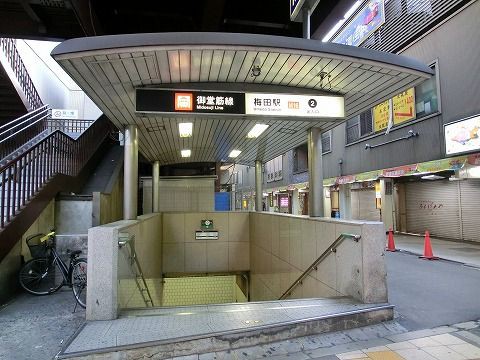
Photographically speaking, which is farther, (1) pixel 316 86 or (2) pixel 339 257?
(1) pixel 316 86

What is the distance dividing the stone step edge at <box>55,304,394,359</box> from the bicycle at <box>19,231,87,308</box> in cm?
191

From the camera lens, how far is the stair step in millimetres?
3203

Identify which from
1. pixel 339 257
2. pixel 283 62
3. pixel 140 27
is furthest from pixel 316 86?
pixel 140 27

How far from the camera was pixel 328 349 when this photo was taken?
355cm

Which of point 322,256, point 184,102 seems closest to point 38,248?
point 184,102

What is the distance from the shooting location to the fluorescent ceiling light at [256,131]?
6.98m

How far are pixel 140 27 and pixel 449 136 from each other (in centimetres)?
1021

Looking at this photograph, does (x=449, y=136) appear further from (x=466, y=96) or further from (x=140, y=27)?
(x=140, y=27)

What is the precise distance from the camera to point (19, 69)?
11.9 m

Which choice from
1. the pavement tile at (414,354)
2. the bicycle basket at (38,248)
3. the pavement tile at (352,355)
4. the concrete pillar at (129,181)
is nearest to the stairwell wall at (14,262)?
the bicycle basket at (38,248)

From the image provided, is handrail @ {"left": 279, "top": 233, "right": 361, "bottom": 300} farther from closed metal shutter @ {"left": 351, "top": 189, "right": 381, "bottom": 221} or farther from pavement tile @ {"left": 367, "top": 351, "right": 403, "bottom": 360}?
closed metal shutter @ {"left": 351, "top": 189, "right": 381, "bottom": 221}

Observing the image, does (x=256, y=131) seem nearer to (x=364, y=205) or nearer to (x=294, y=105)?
(x=294, y=105)

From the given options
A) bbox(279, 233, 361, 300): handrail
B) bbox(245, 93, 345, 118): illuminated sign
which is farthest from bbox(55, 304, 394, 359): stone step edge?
bbox(245, 93, 345, 118): illuminated sign

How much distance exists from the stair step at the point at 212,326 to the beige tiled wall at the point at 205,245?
671 cm
